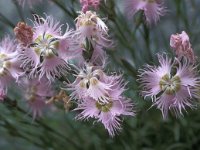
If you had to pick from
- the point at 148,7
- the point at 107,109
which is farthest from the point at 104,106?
the point at 148,7

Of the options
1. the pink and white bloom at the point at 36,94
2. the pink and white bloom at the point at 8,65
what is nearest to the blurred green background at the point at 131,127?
the pink and white bloom at the point at 36,94

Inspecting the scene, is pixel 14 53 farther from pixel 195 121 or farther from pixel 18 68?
pixel 195 121

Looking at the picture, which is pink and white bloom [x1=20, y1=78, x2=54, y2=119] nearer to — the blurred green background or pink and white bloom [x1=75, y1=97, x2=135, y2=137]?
the blurred green background

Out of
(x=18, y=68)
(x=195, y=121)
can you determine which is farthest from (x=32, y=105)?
(x=195, y=121)

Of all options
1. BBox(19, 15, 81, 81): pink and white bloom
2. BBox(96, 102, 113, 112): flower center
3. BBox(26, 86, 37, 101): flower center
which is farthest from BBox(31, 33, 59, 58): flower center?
BBox(26, 86, 37, 101): flower center

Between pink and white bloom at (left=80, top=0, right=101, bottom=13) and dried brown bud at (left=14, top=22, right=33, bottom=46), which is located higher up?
pink and white bloom at (left=80, top=0, right=101, bottom=13)

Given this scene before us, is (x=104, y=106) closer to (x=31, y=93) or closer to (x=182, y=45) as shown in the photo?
(x=182, y=45)

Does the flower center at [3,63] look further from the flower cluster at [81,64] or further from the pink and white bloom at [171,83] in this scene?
the pink and white bloom at [171,83]
